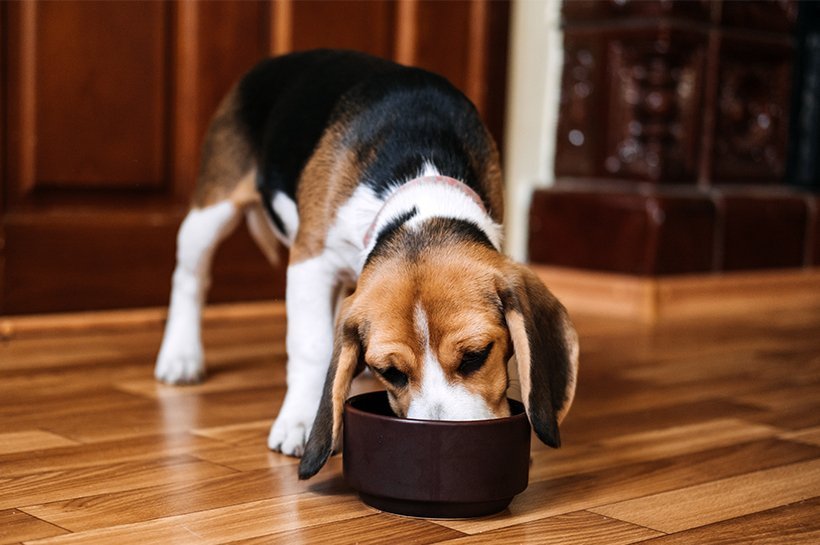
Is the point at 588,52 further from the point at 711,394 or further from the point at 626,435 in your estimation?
the point at 626,435

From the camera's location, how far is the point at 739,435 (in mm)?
2695

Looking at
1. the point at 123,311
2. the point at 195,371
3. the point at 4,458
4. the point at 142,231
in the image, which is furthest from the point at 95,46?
the point at 4,458

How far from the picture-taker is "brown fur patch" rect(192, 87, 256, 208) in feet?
10.3

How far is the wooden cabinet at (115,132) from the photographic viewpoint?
12.6 feet

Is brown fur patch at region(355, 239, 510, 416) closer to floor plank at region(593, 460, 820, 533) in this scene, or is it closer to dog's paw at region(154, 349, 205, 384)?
A: floor plank at region(593, 460, 820, 533)

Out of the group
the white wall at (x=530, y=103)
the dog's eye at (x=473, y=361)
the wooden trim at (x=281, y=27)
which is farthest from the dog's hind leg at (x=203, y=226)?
the white wall at (x=530, y=103)

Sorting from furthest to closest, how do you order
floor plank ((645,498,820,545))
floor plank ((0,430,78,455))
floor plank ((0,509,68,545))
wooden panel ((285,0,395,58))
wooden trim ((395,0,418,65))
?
wooden trim ((395,0,418,65)) < wooden panel ((285,0,395,58)) < floor plank ((0,430,78,455)) < floor plank ((645,498,820,545)) < floor plank ((0,509,68,545))

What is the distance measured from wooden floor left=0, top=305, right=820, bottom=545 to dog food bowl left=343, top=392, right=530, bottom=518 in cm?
4

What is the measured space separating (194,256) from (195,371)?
0.34 metres

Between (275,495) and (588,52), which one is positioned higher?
(588,52)

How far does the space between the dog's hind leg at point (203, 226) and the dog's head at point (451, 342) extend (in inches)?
48.5

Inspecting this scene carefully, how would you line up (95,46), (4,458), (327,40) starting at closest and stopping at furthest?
(4,458)
(95,46)
(327,40)

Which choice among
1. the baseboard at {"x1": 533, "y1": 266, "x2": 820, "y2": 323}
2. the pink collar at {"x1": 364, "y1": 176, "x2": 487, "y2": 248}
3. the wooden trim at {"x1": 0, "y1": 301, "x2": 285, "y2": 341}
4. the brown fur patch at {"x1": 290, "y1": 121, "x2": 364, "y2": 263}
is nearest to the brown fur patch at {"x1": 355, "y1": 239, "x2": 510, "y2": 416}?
the pink collar at {"x1": 364, "y1": 176, "x2": 487, "y2": 248}

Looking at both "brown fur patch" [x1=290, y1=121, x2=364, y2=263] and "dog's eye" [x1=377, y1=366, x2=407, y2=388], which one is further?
"brown fur patch" [x1=290, y1=121, x2=364, y2=263]
